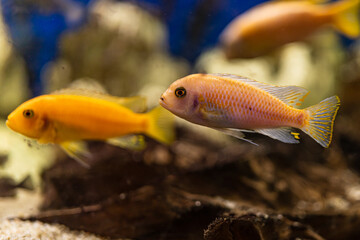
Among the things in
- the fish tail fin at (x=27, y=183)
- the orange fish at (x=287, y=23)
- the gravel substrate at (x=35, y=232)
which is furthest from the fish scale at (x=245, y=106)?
the orange fish at (x=287, y=23)

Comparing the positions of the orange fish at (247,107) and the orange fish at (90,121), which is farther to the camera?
the orange fish at (90,121)

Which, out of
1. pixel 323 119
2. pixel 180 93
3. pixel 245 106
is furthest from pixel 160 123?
pixel 323 119

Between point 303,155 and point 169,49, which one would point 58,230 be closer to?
point 303,155

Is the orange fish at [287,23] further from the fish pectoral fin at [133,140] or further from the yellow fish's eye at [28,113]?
the yellow fish's eye at [28,113]

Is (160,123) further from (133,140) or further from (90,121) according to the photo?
(90,121)

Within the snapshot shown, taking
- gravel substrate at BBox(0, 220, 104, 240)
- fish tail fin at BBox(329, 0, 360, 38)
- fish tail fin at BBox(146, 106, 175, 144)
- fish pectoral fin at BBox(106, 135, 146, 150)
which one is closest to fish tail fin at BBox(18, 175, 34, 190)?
gravel substrate at BBox(0, 220, 104, 240)

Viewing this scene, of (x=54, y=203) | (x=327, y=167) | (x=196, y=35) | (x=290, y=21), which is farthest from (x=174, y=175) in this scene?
(x=196, y=35)

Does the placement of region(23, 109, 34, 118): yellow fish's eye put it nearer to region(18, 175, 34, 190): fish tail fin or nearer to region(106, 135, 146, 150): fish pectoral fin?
region(106, 135, 146, 150): fish pectoral fin
